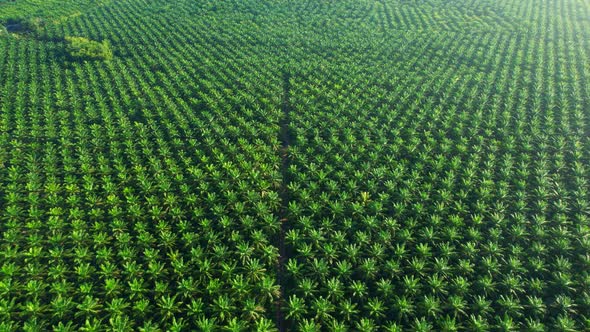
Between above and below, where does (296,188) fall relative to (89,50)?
below

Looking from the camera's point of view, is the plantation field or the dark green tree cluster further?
the dark green tree cluster

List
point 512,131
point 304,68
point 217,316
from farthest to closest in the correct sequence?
point 304,68, point 512,131, point 217,316

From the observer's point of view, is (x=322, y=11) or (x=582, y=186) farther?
(x=322, y=11)

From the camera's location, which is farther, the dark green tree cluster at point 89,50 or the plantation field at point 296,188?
the dark green tree cluster at point 89,50

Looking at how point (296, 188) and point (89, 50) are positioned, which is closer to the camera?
point (296, 188)

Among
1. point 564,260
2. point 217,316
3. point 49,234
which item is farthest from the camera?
point 49,234

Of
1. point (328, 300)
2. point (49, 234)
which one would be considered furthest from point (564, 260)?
point (49, 234)

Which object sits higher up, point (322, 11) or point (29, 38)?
point (322, 11)

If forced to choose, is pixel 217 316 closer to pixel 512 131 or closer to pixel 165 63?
pixel 512 131
